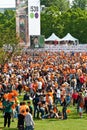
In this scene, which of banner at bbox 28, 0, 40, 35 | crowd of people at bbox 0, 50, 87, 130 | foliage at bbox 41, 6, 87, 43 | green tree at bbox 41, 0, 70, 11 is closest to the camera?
crowd of people at bbox 0, 50, 87, 130

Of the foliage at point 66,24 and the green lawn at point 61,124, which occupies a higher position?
the foliage at point 66,24

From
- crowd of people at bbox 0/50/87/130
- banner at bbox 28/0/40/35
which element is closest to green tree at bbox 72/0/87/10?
banner at bbox 28/0/40/35

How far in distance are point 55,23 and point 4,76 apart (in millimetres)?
56938

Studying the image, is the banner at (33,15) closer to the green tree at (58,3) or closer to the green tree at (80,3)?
the green tree at (58,3)

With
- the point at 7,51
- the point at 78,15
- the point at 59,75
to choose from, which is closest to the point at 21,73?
the point at 59,75

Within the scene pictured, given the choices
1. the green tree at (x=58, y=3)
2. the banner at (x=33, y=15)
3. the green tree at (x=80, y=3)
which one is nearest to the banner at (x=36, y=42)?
the banner at (x=33, y=15)

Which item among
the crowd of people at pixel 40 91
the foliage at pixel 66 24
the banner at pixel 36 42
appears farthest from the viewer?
the foliage at pixel 66 24

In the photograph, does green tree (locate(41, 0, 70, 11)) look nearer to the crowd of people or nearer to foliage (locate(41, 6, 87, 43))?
foliage (locate(41, 6, 87, 43))

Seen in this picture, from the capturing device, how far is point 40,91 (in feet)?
93.8

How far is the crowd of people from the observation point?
22.8 m

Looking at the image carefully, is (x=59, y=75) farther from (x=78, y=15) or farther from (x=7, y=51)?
(x=78, y=15)

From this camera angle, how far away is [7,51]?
44.8 meters

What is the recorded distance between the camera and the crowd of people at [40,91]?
74.8 ft

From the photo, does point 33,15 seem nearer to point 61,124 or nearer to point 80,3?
point 61,124
